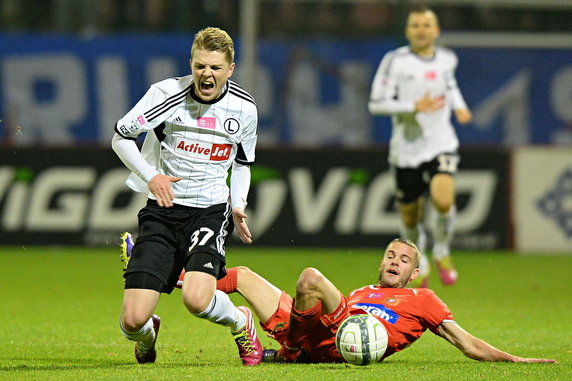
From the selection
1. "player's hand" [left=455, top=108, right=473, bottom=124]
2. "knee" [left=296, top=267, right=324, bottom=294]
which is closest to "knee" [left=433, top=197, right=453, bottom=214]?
"player's hand" [left=455, top=108, right=473, bottom=124]

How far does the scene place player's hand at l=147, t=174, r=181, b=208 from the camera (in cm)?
570

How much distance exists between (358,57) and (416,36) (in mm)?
7484

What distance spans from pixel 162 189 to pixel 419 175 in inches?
210

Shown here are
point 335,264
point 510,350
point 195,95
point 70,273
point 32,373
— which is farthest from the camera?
point 335,264

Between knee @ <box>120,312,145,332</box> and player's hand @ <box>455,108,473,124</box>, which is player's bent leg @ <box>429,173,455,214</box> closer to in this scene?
player's hand @ <box>455,108,473,124</box>

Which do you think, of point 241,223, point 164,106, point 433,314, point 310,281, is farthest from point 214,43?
point 433,314

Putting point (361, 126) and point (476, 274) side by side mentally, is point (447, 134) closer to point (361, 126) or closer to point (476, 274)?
point (476, 274)

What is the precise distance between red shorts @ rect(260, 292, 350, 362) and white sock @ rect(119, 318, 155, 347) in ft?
2.24

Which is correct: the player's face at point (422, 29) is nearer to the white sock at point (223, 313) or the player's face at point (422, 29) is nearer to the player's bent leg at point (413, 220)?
the player's bent leg at point (413, 220)

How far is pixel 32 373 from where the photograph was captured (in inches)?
218

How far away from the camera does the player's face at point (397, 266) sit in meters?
6.21

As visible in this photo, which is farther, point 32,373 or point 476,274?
point 476,274

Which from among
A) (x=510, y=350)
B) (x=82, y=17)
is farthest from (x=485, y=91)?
(x=510, y=350)

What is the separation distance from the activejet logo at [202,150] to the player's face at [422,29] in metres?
4.74
